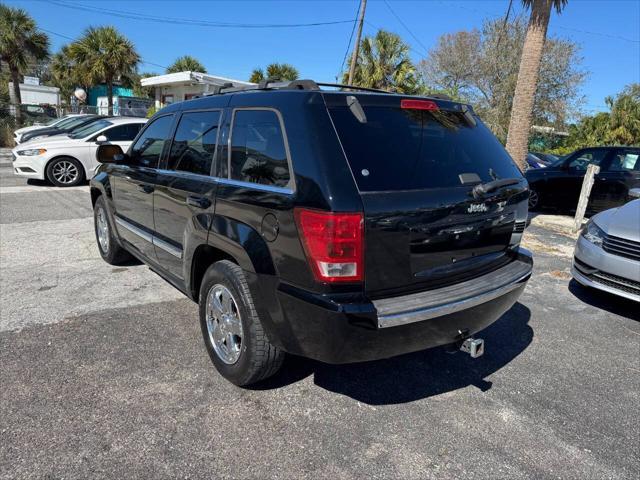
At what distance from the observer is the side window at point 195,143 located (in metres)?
3.16

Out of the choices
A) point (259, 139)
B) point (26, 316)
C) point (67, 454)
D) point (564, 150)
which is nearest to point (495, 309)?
point (259, 139)

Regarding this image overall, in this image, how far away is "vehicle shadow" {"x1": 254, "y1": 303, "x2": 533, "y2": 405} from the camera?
3.01 m

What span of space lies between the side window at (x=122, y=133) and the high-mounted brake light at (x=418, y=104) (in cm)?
1000

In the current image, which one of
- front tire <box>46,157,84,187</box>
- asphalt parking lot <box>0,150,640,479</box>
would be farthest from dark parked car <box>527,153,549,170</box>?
front tire <box>46,157,84,187</box>

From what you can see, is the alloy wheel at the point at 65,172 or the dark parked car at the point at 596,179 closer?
the dark parked car at the point at 596,179

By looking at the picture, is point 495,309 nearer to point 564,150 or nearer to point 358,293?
point 358,293

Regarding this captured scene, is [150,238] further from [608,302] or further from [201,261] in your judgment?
[608,302]

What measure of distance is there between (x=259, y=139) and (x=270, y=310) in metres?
1.02

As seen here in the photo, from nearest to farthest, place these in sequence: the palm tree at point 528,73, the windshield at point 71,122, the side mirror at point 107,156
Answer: the side mirror at point 107,156, the palm tree at point 528,73, the windshield at point 71,122

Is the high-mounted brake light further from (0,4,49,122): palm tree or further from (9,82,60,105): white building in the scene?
(9,82,60,105): white building

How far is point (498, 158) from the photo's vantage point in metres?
3.14

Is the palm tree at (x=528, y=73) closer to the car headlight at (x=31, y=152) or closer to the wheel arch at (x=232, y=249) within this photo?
the wheel arch at (x=232, y=249)

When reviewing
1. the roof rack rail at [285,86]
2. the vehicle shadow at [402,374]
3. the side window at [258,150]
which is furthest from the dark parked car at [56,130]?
the vehicle shadow at [402,374]

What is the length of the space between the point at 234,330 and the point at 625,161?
31.5 feet
